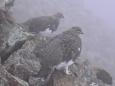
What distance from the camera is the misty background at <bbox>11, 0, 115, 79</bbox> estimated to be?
1150 inches

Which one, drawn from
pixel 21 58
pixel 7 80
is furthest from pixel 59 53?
pixel 7 80

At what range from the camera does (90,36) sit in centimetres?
3716

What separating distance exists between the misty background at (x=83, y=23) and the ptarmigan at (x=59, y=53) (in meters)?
19.2

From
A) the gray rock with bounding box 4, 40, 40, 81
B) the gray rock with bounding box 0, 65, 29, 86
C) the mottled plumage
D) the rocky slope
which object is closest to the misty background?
the mottled plumage

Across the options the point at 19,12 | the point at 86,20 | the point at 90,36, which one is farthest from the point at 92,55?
Result: the point at 86,20

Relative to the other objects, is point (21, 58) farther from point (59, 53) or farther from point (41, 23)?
point (41, 23)

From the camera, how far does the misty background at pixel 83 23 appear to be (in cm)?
2922

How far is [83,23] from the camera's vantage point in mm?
41438

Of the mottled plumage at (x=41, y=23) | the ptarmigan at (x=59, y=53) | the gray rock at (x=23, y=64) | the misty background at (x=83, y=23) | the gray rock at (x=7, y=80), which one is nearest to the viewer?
the gray rock at (x=7, y=80)

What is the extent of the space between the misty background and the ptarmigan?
63.2 feet

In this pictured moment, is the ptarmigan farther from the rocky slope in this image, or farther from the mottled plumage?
the mottled plumage

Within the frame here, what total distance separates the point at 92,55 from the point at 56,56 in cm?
2380

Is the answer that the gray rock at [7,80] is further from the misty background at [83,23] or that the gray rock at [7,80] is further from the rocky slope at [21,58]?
the misty background at [83,23]

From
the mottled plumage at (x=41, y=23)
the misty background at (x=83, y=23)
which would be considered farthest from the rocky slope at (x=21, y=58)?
the misty background at (x=83, y=23)
